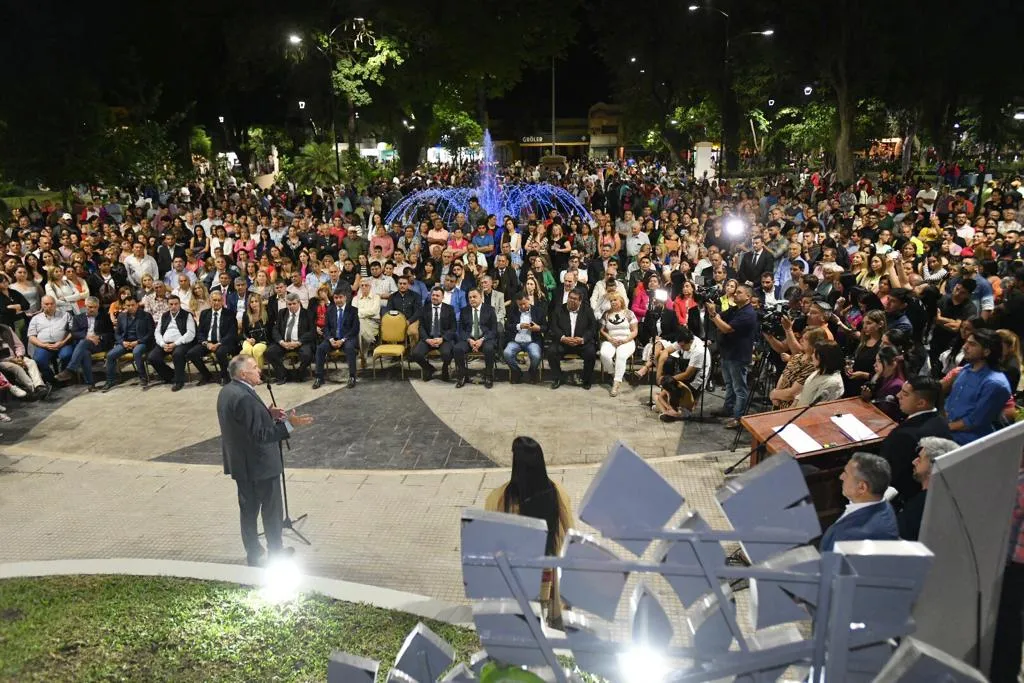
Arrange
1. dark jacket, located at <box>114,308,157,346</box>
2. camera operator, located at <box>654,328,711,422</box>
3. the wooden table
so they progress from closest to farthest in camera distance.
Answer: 1. the wooden table
2. camera operator, located at <box>654,328,711,422</box>
3. dark jacket, located at <box>114,308,157,346</box>

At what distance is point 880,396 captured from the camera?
6.86 metres

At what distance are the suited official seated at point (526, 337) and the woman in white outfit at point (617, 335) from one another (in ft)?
3.12

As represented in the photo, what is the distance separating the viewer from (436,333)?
11.5 meters

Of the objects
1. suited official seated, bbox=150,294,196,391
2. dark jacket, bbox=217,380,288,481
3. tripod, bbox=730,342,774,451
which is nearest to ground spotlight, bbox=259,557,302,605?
dark jacket, bbox=217,380,288,481

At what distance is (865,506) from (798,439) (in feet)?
7.38

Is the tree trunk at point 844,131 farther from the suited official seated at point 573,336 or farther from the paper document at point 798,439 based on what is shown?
the paper document at point 798,439

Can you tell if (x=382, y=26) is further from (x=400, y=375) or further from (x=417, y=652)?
(x=417, y=652)

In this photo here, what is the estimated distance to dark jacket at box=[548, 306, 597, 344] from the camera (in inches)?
436

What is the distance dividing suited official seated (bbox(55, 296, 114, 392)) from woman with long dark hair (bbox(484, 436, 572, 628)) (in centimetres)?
910

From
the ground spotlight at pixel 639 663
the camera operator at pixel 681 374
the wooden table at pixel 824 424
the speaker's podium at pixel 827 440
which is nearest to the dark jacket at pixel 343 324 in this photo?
the camera operator at pixel 681 374

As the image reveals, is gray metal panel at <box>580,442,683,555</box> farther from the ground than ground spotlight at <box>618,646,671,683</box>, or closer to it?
farther from the ground

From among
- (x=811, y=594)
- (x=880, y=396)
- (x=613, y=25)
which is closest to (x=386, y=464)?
(x=880, y=396)

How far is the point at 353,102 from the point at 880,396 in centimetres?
2962

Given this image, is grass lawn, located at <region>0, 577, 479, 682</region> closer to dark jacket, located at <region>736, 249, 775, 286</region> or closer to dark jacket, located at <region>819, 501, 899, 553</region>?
dark jacket, located at <region>819, 501, 899, 553</region>
